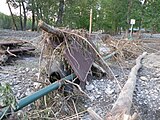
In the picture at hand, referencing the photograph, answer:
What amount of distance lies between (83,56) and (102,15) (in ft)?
67.9

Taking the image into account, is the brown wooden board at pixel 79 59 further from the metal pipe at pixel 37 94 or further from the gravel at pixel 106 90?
the gravel at pixel 106 90

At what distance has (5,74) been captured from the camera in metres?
4.85

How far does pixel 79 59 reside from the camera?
4008mm

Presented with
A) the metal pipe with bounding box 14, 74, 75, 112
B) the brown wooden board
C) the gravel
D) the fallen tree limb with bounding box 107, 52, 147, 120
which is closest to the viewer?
the fallen tree limb with bounding box 107, 52, 147, 120

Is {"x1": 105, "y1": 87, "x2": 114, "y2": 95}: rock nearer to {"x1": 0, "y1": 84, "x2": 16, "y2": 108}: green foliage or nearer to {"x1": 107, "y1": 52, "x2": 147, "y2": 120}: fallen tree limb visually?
{"x1": 107, "y1": 52, "x2": 147, "y2": 120}: fallen tree limb

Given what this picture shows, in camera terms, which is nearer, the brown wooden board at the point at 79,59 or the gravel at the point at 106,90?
the gravel at the point at 106,90

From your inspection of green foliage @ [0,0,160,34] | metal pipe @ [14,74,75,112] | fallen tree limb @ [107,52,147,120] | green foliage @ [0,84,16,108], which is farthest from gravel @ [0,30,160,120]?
green foliage @ [0,0,160,34]

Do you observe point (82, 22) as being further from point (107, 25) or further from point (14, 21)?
point (14, 21)

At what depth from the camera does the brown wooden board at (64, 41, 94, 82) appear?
3750mm

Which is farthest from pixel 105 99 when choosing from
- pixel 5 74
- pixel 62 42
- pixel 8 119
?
pixel 5 74

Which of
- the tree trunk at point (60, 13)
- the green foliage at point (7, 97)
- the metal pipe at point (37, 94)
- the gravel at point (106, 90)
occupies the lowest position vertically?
the gravel at point (106, 90)

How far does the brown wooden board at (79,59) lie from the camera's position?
3.75 m

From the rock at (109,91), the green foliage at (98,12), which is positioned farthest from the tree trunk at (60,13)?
the rock at (109,91)

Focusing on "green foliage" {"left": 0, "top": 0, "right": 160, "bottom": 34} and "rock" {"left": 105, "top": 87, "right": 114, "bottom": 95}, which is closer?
"rock" {"left": 105, "top": 87, "right": 114, "bottom": 95}
